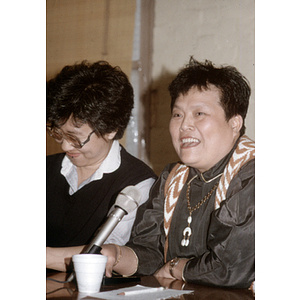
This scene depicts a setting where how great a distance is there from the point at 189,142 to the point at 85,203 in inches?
20.8

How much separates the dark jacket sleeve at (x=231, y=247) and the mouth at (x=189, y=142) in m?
0.22

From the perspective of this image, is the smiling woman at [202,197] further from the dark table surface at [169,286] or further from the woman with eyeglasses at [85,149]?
the woman with eyeglasses at [85,149]

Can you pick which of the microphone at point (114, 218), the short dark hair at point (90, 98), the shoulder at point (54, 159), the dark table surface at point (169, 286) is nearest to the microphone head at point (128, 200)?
the microphone at point (114, 218)

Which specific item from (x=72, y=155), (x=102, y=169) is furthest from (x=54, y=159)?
(x=102, y=169)

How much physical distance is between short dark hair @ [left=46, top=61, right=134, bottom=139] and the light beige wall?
20 centimetres

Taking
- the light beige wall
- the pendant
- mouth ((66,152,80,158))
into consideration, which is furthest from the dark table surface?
mouth ((66,152,80,158))

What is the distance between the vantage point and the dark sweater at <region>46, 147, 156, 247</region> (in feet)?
5.34

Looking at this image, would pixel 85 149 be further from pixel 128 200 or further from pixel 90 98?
pixel 128 200

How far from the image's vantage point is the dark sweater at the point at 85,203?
1.63 metres
